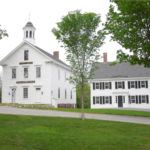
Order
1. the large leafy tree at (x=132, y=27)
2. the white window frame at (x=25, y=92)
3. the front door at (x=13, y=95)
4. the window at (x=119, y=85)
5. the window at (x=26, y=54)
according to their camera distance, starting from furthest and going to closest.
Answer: the window at (x=119, y=85)
the window at (x=26, y=54)
the front door at (x=13, y=95)
the white window frame at (x=25, y=92)
the large leafy tree at (x=132, y=27)

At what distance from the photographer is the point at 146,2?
11.8 m

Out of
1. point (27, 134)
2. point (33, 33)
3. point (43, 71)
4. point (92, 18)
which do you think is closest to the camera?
point (27, 134)

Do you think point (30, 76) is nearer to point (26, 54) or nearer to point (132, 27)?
point (26, 54)

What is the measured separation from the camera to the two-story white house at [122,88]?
3588 centimetres

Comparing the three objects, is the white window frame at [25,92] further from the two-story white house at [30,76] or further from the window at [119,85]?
the window at [119,85]

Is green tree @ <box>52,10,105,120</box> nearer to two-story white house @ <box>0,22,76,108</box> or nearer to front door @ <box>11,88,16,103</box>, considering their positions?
two-story white house @ <box>0,22,76,108</box>

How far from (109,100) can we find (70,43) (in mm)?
21399

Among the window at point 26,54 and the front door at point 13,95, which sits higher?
the window at point 26,54

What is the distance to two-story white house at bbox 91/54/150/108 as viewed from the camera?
118ft

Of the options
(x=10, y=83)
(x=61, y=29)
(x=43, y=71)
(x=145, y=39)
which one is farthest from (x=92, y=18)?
(x=10, y=83)

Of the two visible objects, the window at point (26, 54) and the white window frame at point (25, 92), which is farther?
the window at point (26, 54)

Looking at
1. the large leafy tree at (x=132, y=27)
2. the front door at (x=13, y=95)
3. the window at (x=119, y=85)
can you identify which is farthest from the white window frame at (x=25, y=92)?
the large leafy tree at (x=132, y=27)

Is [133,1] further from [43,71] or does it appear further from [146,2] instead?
[43,71]

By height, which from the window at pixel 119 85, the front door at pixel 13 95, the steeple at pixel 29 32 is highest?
the steeple at pixel 29 32
